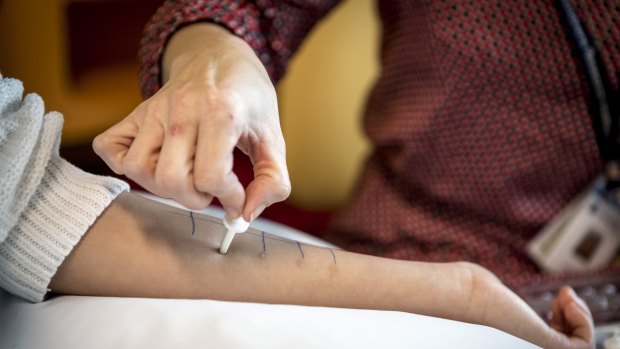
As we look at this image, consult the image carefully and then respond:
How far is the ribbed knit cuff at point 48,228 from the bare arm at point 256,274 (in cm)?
1

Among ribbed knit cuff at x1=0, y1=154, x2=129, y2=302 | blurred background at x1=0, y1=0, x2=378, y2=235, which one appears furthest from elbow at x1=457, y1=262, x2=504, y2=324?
blurred background at x1=0, y1=0, x2=378, y2=235

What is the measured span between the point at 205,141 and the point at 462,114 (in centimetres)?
48

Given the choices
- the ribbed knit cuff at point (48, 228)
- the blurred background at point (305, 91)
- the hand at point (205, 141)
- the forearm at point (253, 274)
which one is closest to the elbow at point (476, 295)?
the forearm at point (253, 274)

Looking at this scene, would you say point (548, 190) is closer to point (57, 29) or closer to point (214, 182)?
point (214, 182)

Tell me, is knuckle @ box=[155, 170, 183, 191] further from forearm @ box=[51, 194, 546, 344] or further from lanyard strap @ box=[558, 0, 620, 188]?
lanyard strap @ box=[558, 0, 620, 188]

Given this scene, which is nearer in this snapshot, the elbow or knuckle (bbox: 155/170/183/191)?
knuckle (bbox: 155/170/183/191)

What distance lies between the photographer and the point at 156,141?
0.45 metres

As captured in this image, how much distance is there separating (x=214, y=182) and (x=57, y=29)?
1339mm

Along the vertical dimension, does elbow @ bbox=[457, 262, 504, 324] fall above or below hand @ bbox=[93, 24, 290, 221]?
below

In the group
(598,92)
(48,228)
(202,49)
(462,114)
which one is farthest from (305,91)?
(48,228)

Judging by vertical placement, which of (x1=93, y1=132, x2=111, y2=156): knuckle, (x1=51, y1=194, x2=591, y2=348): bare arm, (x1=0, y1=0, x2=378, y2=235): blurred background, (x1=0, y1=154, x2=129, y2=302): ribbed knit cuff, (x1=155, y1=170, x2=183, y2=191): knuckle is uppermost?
(x1=93, y1=132, x2=111, y2=156): knuckle

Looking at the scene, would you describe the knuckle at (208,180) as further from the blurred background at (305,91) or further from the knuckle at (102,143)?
the blurred background at (305,91)

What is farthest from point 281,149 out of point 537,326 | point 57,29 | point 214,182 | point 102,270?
point 57,29

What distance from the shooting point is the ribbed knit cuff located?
521 mm
